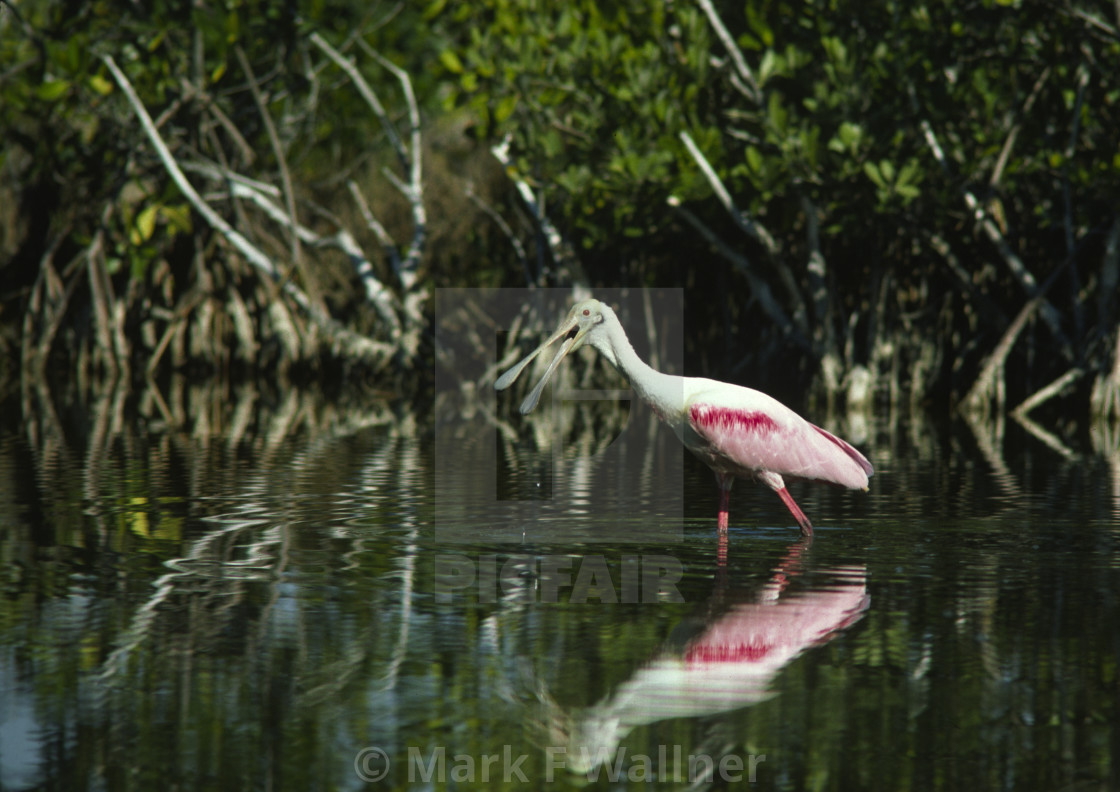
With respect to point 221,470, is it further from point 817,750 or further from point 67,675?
point 817,750

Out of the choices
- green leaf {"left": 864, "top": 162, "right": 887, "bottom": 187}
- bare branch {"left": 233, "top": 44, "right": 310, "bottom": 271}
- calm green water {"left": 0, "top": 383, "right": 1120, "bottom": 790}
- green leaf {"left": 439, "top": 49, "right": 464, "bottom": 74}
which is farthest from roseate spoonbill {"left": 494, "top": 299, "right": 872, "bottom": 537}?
bare branch {"left": 233, "top": 44, "right": 310, "bottom": 271}

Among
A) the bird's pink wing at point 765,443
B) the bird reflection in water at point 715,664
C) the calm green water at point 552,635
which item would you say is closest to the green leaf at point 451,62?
the calm green water at point 552,635

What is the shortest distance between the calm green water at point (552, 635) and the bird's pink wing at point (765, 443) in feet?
1.00

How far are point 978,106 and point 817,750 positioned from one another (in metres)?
12.4

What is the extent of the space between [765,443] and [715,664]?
2.76 metres

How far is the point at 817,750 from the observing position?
13.2 ft

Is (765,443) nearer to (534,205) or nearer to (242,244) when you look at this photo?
(534,205)

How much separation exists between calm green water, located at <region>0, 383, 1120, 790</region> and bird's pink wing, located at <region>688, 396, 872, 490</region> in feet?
1.00

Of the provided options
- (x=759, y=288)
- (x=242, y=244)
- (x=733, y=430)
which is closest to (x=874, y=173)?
(x=759, y=288)

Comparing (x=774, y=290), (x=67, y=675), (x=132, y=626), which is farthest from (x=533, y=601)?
(x=774, y=290)

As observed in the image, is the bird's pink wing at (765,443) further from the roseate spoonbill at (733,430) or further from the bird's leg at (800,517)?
the bird's leg at (800,517)

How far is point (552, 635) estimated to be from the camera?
5.35 m

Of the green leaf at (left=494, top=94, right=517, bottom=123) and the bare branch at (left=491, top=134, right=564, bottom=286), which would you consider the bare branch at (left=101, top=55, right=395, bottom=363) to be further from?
the green leaf at (left=494, top=94, right=517, bottom=123)

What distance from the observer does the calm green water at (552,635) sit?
398cm
